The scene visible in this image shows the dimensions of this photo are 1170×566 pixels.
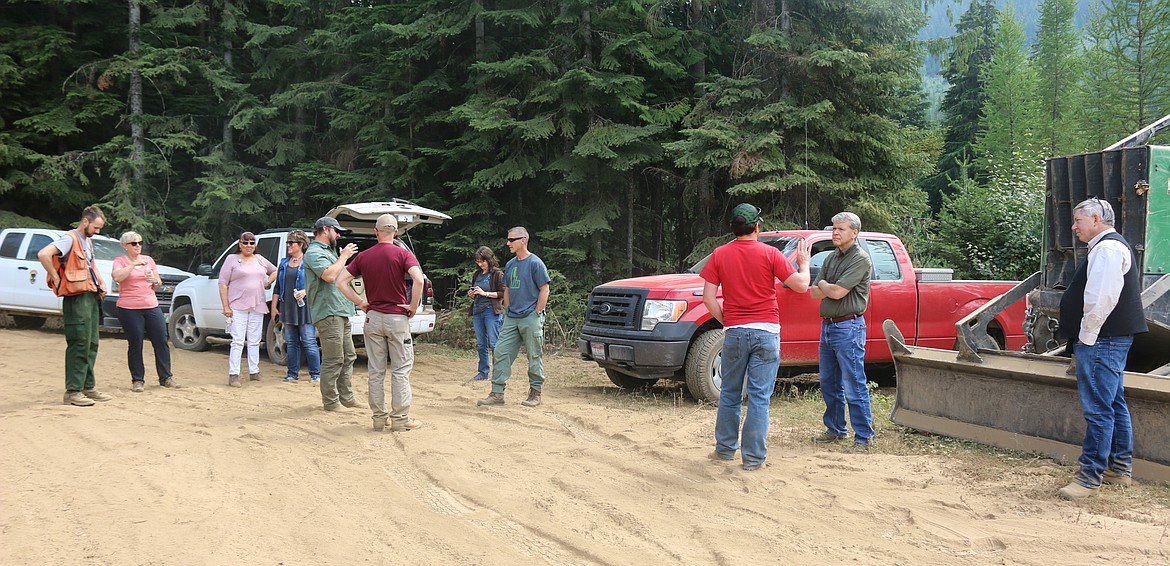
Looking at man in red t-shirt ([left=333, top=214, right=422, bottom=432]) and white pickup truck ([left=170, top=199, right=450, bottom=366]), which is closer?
man in red t-shirt ([left=333, top=214, right=422, bottom=432])

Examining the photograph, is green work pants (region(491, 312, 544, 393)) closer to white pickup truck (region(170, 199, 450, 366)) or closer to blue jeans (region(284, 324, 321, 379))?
white pickup truck (region(170, 199, 450, 366))

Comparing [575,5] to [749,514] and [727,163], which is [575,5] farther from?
[749,514]

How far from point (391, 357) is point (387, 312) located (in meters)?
0.41

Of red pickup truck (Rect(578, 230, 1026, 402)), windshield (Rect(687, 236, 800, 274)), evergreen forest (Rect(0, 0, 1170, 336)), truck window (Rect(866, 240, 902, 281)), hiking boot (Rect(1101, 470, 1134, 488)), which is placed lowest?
hiking boot (Rect(1101, 470, 1134, 488))

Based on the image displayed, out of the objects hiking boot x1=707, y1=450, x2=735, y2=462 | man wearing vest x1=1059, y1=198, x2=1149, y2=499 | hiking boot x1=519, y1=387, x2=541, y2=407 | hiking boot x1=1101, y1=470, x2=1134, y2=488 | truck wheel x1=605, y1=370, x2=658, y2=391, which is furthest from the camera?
truck wheel x1=605, y1=370, x2=658, y2=391

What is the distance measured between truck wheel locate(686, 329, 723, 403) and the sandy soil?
2.44 feet

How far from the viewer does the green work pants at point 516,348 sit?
870cm

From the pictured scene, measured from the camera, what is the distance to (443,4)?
691 inches

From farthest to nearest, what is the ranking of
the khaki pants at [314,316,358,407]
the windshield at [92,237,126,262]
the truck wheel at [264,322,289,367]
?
the windshield at [92,237,126,262]
the truck wheel at [264,322,289,367]
the khaki pants at [314,316,358,407]

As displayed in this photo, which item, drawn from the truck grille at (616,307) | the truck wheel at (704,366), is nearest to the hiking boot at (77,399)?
the truck grille at (616,307)

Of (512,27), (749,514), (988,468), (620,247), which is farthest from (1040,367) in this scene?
(512,27)

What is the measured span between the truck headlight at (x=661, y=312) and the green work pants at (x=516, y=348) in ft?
3.79

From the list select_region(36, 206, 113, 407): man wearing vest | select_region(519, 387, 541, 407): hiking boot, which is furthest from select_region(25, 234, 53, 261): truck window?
select_region(519, 387, 541, 407): hiking boot

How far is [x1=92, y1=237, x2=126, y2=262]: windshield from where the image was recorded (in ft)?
49.2
